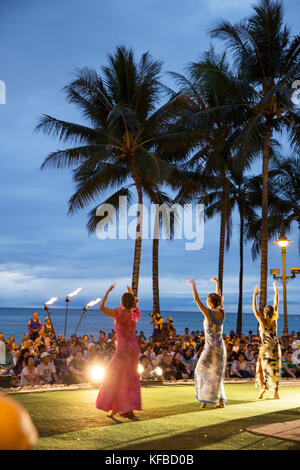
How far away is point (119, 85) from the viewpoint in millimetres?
22000

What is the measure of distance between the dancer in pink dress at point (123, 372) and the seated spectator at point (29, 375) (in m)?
5.11

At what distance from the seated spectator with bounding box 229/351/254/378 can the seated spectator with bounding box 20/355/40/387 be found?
5887 mm

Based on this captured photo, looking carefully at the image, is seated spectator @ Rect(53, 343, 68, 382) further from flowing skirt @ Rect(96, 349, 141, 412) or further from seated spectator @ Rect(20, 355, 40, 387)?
flowing skirt @ Rect(96, 349, 141, 412)

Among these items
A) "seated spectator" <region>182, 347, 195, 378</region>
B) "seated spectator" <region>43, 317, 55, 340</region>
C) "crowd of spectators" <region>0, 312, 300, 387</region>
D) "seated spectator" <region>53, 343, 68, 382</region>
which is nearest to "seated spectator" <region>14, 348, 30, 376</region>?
"crowd of spectators" <region>0, 312, 300, 387</region>

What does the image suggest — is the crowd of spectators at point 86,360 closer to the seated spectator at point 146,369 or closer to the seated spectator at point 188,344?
the seated spectator at point 146,369

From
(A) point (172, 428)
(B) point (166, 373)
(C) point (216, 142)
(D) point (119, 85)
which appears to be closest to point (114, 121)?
(D) point (119, 85)

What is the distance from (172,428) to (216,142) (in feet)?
63.8

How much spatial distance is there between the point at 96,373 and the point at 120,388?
241 inches

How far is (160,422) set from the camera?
6746 millimetres

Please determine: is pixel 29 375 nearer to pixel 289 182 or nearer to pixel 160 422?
pixel 160 422

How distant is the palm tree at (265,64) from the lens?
19844 millimetres

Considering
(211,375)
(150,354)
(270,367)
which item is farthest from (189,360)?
(211,375)

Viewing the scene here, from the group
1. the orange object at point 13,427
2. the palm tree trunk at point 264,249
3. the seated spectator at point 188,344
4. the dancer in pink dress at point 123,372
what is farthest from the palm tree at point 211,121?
the orange object at point 13,427
